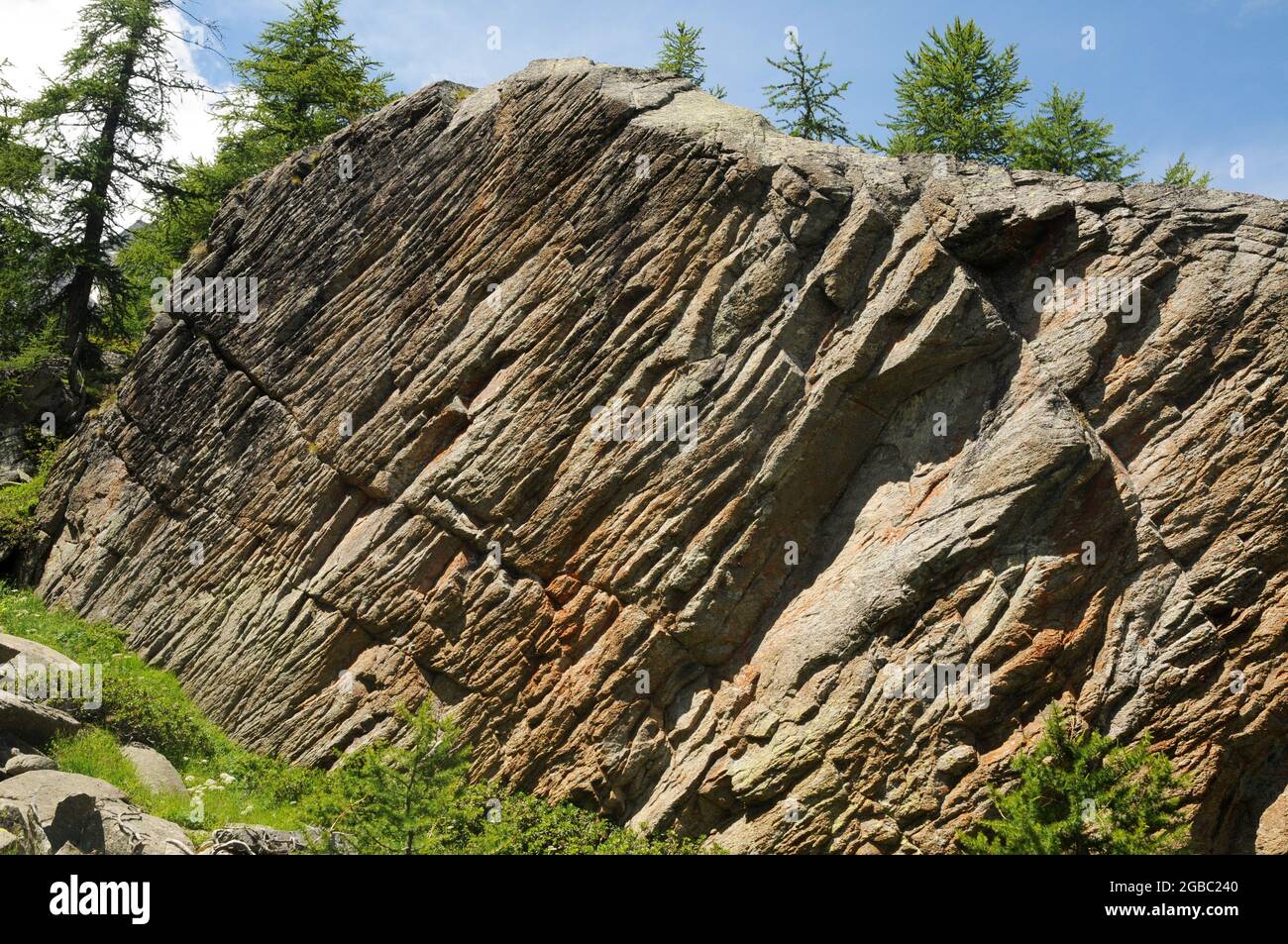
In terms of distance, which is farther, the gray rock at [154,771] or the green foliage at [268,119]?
the green foliage at [268,119]

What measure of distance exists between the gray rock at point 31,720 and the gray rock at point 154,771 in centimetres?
125

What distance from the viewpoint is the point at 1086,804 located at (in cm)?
1493

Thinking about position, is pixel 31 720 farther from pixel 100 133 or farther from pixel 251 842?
pixel 100 133

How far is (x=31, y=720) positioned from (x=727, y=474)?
13306 millimetres

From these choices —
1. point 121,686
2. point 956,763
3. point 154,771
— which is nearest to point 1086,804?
point 956,763

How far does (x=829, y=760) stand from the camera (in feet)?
58.6

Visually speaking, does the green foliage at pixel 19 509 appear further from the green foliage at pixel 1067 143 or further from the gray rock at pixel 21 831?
the green foliage at pixel 1067 143

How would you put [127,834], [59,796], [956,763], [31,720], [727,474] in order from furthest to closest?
[727,474], [31,720], [956,763], [59,796], [127,834]

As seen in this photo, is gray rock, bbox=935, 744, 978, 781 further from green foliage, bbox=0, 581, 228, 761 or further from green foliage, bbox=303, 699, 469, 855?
green foliage, bbox=0, 581, 228, 761

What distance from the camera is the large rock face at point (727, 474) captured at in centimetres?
1770

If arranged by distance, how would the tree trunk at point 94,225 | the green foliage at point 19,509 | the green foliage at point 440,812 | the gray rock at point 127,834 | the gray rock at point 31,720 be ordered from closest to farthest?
1. the gray rock at point 127,834
2. the green foliage at point 440,812
3. the gray rock at point 31,720
4. the green foliage at point 19,509
5. the tree trunk at point 94,225

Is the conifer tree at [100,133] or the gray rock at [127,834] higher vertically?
the conifer tree at [100,133]

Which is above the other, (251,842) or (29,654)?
(29,654)

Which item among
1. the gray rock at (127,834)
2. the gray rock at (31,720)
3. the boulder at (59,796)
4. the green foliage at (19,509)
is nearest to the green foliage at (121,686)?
the gray rock at (31,720)
